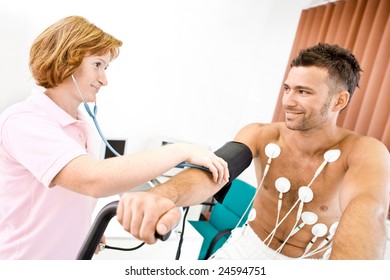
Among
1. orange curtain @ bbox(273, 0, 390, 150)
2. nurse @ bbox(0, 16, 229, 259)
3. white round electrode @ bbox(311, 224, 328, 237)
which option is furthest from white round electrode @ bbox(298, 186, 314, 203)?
orange curtain @ bbox(273, 0, 390, 150)

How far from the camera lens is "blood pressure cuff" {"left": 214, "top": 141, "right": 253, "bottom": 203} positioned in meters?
0.87

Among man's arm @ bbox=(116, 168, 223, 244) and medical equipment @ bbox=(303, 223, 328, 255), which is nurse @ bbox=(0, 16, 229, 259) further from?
medical equipment @ bbox=(303, 223, 328, 255)

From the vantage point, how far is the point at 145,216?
46 centimetres

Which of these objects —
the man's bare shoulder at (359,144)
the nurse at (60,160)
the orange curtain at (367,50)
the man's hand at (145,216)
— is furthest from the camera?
the orange curtain at (367,50)

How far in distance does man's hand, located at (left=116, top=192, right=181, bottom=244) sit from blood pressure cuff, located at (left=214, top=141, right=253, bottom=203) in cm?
41

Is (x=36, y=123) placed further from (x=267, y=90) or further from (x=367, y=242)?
(x=267, y=90)

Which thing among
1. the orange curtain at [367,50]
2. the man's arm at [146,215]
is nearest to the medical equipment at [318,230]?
the orange curtain at [367,50]

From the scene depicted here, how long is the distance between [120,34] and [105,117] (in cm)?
74

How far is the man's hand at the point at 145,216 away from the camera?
1.47 feet

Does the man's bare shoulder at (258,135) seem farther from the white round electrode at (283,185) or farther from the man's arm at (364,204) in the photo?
the man's arm at (364,204)

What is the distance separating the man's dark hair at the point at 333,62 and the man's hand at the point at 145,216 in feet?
3.36

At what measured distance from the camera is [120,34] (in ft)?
8.37

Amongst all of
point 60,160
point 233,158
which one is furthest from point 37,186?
point 233,158

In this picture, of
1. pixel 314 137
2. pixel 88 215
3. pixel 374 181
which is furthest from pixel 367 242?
pixel 88 215
